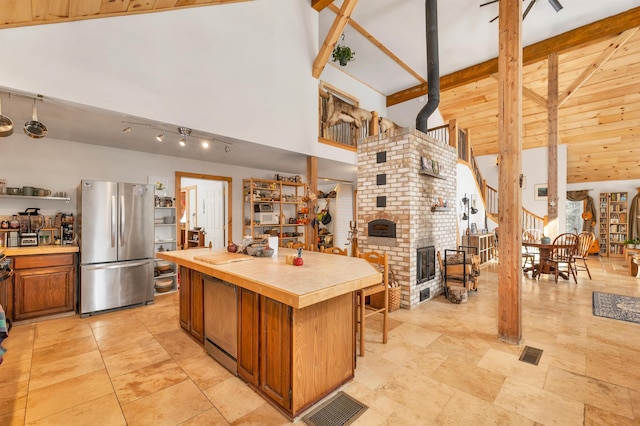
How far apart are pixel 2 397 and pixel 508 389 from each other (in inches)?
150

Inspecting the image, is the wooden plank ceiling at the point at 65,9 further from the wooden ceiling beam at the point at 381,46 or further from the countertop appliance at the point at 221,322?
the wooden ceiling beam at the point at 381,46

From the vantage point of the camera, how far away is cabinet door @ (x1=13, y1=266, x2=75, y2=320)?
3.41 metres

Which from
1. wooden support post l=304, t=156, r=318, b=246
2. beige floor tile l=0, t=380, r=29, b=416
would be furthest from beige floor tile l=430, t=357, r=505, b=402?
beige floor tile l=0, t=380, r=29, b=416

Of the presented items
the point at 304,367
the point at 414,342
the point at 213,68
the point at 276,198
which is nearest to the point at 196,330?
the point at 304,367

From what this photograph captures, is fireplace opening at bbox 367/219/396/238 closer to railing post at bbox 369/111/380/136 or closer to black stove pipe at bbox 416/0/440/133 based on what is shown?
black stove pipe at bbox 416/0/440/133

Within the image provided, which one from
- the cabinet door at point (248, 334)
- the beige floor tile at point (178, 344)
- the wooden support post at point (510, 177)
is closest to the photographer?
the cabinet door at point (248, 334)

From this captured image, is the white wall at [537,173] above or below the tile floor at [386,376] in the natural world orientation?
above

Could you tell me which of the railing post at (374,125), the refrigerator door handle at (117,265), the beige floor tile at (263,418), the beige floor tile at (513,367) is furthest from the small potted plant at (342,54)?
the beige floor tile at (263,418)

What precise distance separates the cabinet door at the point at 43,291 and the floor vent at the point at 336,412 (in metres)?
3.82

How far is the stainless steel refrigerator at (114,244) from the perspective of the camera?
373 cm

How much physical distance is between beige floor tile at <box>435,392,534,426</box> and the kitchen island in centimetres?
72

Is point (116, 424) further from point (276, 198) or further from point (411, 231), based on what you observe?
point (276, 198)

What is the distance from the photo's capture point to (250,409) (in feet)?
6.34

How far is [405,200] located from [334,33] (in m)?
2.95
